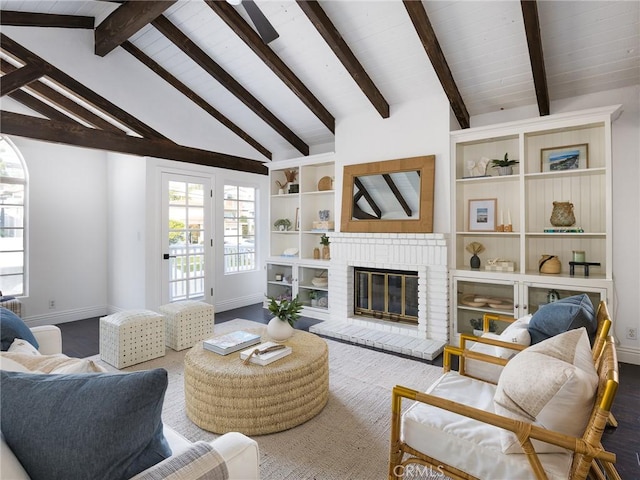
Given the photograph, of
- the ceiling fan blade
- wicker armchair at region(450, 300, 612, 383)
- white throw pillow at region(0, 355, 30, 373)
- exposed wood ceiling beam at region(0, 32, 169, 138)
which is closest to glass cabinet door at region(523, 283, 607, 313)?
wicker armchair at region(450, 300, 612, 383)

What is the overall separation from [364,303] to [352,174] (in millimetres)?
1700

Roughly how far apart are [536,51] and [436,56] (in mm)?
820

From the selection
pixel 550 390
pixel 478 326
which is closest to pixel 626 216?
pixel 478 326

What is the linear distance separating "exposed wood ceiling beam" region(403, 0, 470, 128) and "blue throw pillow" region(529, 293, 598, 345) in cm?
243

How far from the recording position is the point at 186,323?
3752 millimetres

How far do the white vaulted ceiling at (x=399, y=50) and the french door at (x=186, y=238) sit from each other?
0.81 metres

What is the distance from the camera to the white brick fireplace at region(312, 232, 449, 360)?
3932 mm

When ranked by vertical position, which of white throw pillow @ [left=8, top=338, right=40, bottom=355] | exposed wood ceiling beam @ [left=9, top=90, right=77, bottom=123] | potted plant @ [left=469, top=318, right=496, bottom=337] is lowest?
potted plant @ [left=469, top=318, right=496, bottom=337]

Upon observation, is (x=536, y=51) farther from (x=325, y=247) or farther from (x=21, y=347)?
(x=21, y=347)

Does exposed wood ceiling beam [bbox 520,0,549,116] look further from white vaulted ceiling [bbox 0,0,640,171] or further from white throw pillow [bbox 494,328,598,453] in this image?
white throw pillow [bbox 494,328,598,453]

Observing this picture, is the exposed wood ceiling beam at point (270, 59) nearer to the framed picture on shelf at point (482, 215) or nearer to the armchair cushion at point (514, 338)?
the framed picture on shelf at point (482, 215)

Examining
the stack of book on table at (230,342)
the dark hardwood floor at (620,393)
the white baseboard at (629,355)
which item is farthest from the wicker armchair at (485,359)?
the white baseboard at (629,355)

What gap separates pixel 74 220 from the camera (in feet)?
16.7

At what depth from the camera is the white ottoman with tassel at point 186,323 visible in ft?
12.1
